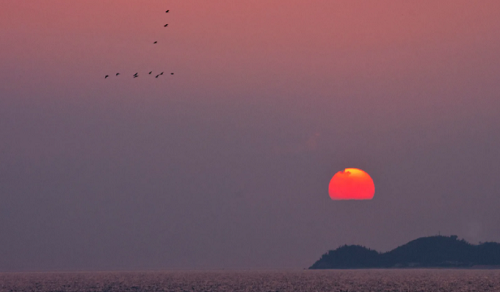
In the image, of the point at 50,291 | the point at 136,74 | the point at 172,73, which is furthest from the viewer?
the point at 50,291

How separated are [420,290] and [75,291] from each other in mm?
98434

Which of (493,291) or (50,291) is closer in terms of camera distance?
(493,291)

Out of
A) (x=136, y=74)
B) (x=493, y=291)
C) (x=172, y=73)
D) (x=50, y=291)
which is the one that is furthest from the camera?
(x=50, y=291)

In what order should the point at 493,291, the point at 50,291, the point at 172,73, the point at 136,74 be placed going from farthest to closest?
the point at 50,291, the point at 493,291, the point at 136,74, the point at 172,73

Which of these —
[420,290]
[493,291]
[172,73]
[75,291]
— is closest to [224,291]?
[75,291]

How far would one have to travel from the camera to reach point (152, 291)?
565 feet

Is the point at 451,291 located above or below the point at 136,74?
below

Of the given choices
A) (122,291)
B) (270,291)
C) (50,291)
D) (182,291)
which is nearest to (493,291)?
(270,291)

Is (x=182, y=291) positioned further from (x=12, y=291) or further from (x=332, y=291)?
(x=12, y=291)

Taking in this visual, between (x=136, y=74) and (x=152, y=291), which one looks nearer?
(x=136, y=74)

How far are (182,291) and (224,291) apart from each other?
11796 millimetres

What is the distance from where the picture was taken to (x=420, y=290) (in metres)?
176

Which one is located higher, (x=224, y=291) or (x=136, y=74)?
(x=136, y=74)

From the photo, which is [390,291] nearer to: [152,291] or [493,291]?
[493,291]
